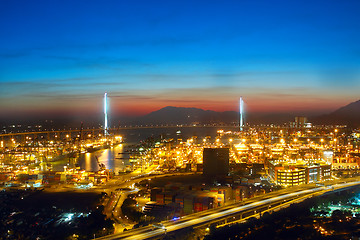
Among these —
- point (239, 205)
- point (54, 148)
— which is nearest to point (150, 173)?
point (239, 205)

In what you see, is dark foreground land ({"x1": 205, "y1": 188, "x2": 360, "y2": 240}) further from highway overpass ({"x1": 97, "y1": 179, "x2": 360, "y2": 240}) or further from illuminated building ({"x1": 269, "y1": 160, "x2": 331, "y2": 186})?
illuminated building ({"x1": 269, "y1": 160, "x2": 331, "y2": 186})

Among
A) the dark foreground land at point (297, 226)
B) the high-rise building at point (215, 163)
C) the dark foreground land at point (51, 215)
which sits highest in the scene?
the high-rise building at point (215, 163)

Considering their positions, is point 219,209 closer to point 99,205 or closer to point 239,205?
point 239,205

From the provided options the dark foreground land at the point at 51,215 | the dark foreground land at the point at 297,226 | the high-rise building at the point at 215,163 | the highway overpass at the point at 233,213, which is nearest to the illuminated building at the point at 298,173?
the highway overpass at the point at 233,213

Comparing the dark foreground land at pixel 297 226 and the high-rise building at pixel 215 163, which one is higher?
the high-rise building at pixel 215 163

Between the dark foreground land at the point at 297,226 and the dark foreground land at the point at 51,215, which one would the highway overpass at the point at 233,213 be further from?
the dark foreground land at the point at 51,215

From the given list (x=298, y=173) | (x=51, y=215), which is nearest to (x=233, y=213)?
(x=51, y=215)

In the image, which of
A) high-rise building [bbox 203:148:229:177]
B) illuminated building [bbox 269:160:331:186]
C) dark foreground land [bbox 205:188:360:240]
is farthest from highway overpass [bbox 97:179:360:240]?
high-rise building [bbox 203:148:229:177]
